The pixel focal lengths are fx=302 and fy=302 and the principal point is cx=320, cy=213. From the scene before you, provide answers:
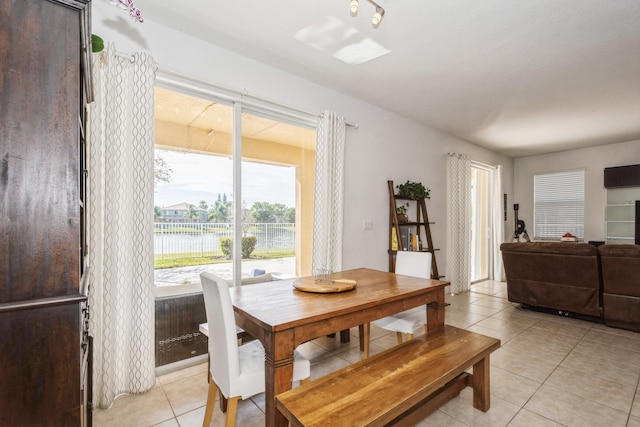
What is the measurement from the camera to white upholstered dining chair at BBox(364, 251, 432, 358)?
8.01 feet

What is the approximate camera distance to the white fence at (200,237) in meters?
2.48

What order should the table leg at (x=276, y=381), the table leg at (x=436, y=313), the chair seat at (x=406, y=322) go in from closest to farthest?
the table leg at (x=276, y=381) → the table leg at (x=436, y=313) → the chair seat at (x=406, y=322)

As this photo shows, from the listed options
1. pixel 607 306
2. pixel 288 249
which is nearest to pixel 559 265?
pixel 607 306

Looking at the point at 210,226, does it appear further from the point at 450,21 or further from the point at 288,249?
the point at 450,21

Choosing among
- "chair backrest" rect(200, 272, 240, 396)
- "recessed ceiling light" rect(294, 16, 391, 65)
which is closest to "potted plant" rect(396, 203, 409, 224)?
"recessed ceiling light" rect(294, 16, 391, 65)

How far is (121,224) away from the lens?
209 centimetres

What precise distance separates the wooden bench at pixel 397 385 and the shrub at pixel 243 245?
5.33 ft

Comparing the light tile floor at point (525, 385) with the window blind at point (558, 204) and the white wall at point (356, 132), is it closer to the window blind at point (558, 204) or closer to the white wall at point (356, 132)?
the white wall at point (356, 132)

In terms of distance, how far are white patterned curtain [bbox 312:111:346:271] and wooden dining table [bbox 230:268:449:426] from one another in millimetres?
814

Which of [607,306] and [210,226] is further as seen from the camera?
[607,306]

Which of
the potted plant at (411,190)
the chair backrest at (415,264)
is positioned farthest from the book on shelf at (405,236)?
the chair backrest at (415,264)

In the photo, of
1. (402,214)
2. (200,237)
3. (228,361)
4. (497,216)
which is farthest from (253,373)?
(497,216)

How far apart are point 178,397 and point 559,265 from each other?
4.20 m

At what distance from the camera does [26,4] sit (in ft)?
3.03
